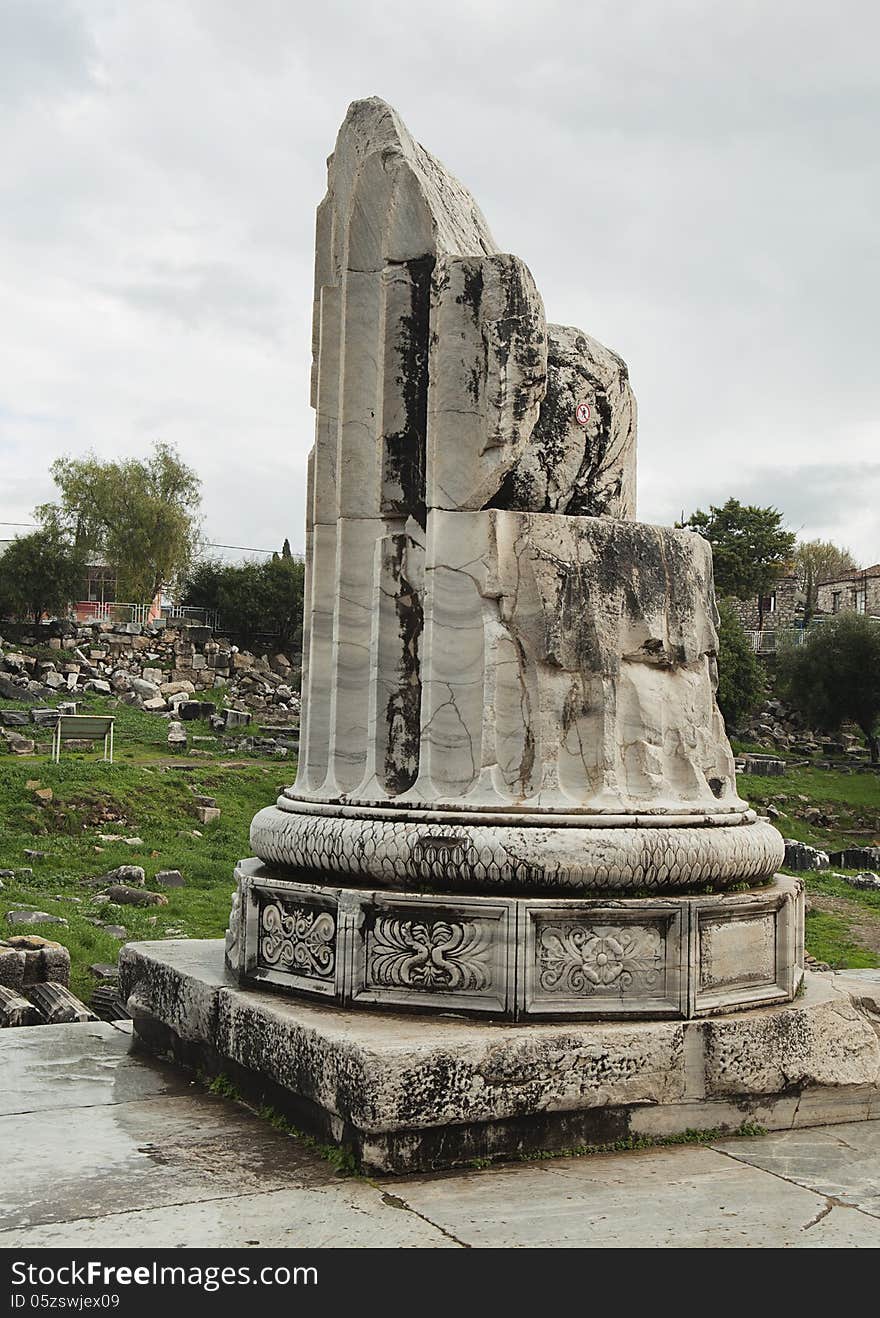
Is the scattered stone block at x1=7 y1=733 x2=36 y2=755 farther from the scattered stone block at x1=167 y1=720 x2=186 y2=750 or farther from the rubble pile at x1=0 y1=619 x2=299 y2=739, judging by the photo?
the rubble pile at x1=0 y1=619 x2=299 y2=739

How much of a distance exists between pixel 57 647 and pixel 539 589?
108 ft

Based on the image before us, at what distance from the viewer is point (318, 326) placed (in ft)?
16.8

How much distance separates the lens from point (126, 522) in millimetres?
45656

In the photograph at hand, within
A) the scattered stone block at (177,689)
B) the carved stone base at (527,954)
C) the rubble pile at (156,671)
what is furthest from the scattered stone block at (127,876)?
the scattered stone block at (177,689)

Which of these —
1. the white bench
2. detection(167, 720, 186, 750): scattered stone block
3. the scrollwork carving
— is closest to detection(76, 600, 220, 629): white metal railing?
detection(167, 720, 186, 750): scattered stone block

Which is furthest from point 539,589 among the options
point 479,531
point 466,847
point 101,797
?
point 101,797

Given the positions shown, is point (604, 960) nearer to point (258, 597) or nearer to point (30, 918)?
point (30, 918)

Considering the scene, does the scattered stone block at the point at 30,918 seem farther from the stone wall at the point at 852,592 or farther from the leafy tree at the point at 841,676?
the stone wall at the point at 852,592

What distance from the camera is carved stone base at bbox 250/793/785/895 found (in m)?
4.08

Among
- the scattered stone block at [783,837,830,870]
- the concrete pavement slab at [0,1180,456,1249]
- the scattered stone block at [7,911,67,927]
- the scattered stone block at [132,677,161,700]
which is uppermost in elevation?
the scattered stone block at [132,677,161,700]

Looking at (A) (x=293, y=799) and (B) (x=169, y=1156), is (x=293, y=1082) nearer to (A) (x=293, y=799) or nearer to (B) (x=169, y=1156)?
(B) (x=169, y=1156)

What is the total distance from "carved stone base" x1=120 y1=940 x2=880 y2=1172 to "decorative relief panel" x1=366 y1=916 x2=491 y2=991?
0.37 feet

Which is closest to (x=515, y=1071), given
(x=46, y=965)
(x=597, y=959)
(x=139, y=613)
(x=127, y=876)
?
(x=597, y=959)

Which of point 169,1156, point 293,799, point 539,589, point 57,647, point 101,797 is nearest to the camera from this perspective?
point 169,1156
